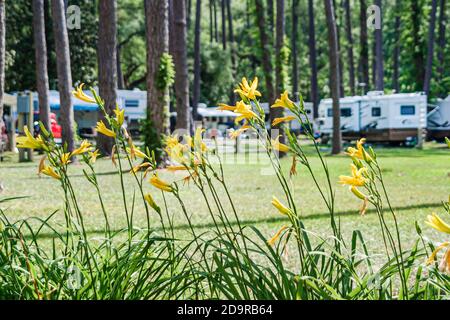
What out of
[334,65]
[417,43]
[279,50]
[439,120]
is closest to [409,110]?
[439,120]

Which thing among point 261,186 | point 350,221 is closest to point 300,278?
point 350,221

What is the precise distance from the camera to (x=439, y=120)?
30250 millimetres

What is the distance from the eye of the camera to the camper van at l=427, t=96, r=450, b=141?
97.8ft

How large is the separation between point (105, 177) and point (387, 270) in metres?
11.7

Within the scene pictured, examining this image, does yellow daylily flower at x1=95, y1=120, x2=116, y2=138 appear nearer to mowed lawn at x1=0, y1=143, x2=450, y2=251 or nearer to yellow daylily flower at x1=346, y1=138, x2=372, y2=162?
yellow daylily flower at x1=346, y1=138, x2=372, y2=162

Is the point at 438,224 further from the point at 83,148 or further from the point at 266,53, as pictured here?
the point at 266,53

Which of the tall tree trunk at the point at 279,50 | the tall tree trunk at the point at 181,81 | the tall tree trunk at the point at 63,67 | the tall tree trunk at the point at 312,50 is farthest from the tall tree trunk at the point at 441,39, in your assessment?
the tall tree trunk at the point at 63,67

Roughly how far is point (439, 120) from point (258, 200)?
22291 millimetres

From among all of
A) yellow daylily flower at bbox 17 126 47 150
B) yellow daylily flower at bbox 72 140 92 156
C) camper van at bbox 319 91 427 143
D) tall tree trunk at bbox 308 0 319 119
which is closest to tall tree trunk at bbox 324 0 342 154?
camper van at bbox 319 91 427 143

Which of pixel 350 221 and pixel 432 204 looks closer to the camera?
pixel 350 221

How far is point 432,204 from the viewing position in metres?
8.77

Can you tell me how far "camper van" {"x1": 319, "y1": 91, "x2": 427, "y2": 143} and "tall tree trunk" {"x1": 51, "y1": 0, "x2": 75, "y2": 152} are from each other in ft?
44.6

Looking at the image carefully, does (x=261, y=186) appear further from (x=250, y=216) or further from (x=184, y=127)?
(x=184, y=127)

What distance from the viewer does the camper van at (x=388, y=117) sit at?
2808 centimetres
